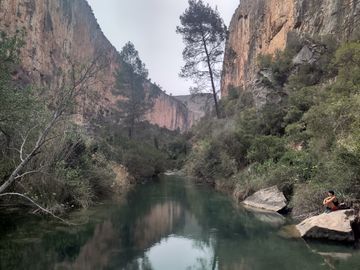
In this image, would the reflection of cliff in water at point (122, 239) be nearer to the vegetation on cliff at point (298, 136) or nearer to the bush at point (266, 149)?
the vegetation on cliff at point (298, 136)

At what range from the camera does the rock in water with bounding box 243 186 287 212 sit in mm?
19734

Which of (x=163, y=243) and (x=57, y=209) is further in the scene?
(x=57, y=209)

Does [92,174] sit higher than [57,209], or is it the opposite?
[92,174]

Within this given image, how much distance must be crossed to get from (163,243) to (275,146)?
490 inches

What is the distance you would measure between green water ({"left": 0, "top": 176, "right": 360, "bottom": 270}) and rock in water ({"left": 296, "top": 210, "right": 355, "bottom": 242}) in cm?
44

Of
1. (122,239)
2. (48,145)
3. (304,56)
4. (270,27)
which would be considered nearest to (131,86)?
(270,27)

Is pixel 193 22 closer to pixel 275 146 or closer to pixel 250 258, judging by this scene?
pixel 275 146

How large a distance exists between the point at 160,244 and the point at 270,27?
32.8 metres

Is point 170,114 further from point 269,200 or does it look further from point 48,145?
point 48,145

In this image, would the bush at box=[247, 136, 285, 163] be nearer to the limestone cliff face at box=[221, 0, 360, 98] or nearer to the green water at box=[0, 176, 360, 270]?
the green water at box=[0, 176, 360, 270]

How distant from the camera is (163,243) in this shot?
14398 millimetres

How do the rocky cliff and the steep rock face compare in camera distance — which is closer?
the rocky cliff

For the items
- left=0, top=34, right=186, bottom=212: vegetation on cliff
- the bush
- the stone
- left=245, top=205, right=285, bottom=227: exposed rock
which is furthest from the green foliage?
left=245, top=205, right=285, bottom=227: exposed rock

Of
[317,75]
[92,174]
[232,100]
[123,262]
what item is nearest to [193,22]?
[232,100]
